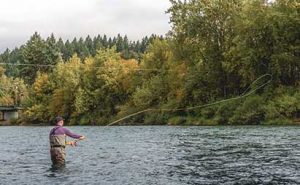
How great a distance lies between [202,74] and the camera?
6906 cm

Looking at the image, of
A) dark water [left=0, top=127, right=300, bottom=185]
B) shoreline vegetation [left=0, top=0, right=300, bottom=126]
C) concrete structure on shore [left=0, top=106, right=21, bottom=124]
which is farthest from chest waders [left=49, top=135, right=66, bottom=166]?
concrete structure on shore [left=0, top=106, right=21, bottom=124]

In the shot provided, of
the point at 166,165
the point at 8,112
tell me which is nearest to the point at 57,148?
the point at 166,165

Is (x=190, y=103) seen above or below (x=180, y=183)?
above

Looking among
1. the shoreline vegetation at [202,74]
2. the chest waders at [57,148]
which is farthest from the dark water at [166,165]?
the shoreline vegetation at [202,74]

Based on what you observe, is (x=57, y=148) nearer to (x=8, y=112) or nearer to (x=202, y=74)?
(x=202, y=74)

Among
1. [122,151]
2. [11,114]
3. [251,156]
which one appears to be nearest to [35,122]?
[11,114]

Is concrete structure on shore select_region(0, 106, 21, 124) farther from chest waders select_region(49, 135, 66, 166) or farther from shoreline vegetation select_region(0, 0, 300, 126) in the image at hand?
chest waders select_region(49, 135, 66, 166)

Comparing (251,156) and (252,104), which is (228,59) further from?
(251,156)

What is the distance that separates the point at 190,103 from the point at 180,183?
5558cm

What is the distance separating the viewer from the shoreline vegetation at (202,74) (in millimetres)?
58625

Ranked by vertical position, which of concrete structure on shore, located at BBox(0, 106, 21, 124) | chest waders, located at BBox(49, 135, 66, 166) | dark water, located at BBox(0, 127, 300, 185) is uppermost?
concrete structure on shore, located at BBox(0, 106, 21, 124)

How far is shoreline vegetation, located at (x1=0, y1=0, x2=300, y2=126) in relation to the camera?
5862cm

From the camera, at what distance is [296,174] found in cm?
1652

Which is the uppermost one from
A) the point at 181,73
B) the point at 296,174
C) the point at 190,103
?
the point at 181,73
